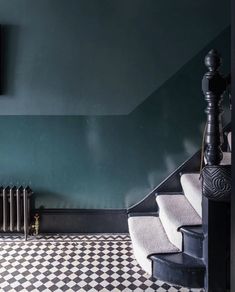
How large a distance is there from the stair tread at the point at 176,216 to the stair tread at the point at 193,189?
0.22 feet

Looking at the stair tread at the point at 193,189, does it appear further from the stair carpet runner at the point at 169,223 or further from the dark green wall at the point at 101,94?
the dark green wall at the point at 101,94

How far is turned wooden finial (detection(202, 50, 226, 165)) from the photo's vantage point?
2355 mm

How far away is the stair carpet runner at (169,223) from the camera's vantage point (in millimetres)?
3094

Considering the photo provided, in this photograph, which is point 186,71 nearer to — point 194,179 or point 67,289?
point 194,179

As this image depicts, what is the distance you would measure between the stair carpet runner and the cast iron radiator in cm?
112

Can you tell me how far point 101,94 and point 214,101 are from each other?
2021 mm

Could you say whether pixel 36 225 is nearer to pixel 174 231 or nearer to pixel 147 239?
pixel 147 239

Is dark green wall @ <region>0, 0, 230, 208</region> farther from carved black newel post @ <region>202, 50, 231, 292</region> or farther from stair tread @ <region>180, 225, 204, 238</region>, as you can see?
carved black newel post @ <region>202, 50, 231, 292</region>

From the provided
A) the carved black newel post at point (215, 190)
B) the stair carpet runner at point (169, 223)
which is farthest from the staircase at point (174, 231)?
the carved black newel post at point (215, 190)

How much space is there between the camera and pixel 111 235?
171 inches

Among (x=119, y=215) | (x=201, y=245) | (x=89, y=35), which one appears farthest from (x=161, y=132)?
(x=201, y=245)

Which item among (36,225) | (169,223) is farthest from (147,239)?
(36,225)

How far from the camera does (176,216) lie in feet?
10.7

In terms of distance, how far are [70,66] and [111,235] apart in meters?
1.93
